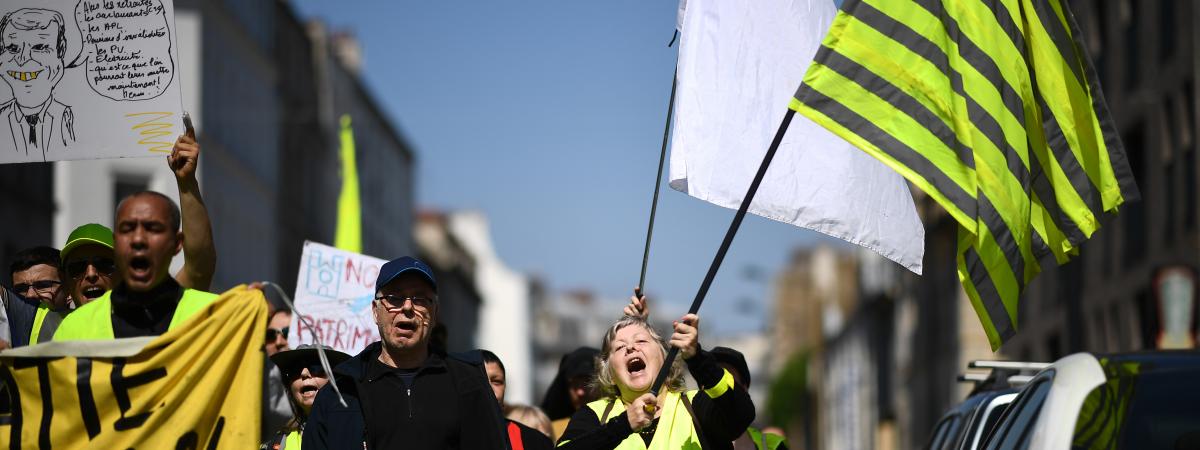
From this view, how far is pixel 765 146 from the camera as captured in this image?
9109mm

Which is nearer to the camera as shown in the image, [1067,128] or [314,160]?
[1067,128]

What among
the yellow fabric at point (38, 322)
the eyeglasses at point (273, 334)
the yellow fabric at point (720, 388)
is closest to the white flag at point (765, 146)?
the yellow fabric at point (720, 388)

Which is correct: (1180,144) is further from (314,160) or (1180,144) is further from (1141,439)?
(314,160)

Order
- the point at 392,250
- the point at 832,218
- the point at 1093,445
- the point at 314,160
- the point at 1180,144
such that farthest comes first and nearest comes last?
the point at 392,250 < the point at 314,160 < the point at 1180,144 < the point at 832,218 < the point at 1093,445

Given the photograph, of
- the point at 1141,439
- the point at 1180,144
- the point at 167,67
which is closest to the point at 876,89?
the point at 1141,439

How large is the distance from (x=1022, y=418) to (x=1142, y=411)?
0.49 meters

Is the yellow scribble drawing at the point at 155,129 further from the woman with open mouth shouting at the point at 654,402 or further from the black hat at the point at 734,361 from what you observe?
the black hat at the point at 734,361

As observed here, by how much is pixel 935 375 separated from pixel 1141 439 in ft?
184

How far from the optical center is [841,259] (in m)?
114

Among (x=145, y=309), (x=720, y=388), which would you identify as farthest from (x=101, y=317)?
(x=720, y=388)

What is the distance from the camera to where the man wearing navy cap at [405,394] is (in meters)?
6.62

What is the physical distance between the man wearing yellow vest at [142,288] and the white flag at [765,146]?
2977 mm

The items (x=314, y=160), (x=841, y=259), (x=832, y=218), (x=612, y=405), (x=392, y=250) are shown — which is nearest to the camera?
(x=612, y=405)

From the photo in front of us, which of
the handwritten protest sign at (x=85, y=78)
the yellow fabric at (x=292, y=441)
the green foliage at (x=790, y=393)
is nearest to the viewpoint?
the yellow fabric at (x=292, y=441)
